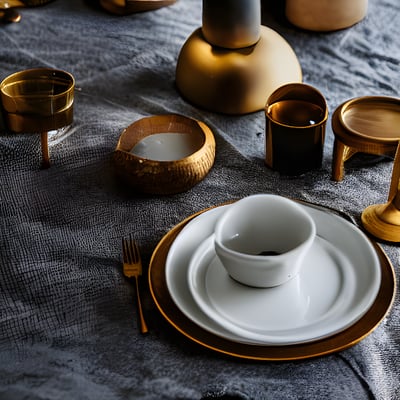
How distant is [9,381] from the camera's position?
1.67ft

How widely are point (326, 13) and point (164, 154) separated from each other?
16.1 inches

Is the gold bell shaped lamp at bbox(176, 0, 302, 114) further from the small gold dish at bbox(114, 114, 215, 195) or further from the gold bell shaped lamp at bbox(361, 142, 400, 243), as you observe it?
the gold bell shaped lamp at bbox(361, 142, 400, 243)

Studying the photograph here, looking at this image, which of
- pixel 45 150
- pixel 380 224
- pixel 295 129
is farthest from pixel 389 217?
pixel 45 150

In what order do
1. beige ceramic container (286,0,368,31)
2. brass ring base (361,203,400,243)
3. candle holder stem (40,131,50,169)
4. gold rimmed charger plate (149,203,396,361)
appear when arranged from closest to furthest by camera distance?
gold rimmed charger plate (149,203,396,361) < brass ring base (361,203,400,243) < candle holder stem (40,131,50,169) < beige ceramic container (286,0,368,31)

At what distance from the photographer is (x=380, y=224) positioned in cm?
64

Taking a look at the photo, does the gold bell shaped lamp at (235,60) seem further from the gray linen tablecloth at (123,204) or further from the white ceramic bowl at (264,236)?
Result: the white ceramic bowl at (264,236)

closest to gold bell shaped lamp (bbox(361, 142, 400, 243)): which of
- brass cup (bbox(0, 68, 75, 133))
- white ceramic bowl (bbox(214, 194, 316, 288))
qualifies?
white ceramic bowl (bbox(214, 194, 316, 288))

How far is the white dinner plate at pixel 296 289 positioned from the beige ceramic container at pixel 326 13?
47 centimetres

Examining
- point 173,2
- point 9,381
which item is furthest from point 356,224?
point 173,2

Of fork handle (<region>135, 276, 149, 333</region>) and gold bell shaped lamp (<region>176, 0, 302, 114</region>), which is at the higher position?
gold bell shaped lamp (<region>176, 0, 302, 114</region>)

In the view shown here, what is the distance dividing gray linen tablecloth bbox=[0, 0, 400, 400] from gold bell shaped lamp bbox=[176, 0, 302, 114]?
3 cm

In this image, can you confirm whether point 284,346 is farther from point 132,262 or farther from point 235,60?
point 235,60

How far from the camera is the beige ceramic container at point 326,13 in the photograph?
0.99 m

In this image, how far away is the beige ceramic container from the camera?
991mm
